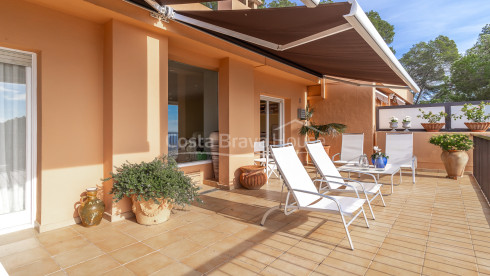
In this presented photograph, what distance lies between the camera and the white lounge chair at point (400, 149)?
8320 mm

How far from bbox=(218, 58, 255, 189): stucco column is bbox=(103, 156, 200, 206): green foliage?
2543 mm

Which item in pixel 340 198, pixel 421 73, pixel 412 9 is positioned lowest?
pixel 340 198

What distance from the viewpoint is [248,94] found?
7602 mm

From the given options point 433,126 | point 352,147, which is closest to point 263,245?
point 352,147

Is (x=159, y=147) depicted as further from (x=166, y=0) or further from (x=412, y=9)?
(x=412, y=9)

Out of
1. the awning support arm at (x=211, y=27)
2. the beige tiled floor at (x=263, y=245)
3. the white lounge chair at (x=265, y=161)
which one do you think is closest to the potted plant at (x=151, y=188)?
the beige tiled floor at (x=263, y=245)

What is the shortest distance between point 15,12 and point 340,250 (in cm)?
574

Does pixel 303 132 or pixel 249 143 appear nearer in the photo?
pixel 249 143

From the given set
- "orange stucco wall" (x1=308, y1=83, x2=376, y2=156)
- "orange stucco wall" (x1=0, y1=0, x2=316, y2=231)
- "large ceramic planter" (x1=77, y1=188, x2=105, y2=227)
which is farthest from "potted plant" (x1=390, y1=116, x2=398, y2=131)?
"large ceramic planter" (x1=77, y1=188, x2=105, y2=227)

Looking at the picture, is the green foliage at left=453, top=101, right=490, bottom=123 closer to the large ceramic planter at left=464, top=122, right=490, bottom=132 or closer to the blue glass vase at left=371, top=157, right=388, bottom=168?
the large ceramic planter at left=464, top=122, right=490, bottom=132

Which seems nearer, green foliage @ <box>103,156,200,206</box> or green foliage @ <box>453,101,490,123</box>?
green foliage @ <box>103,156,200,206</box>

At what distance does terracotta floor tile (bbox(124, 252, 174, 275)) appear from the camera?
301cm

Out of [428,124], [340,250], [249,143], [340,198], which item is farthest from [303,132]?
[340,250]

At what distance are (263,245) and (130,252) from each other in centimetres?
178
